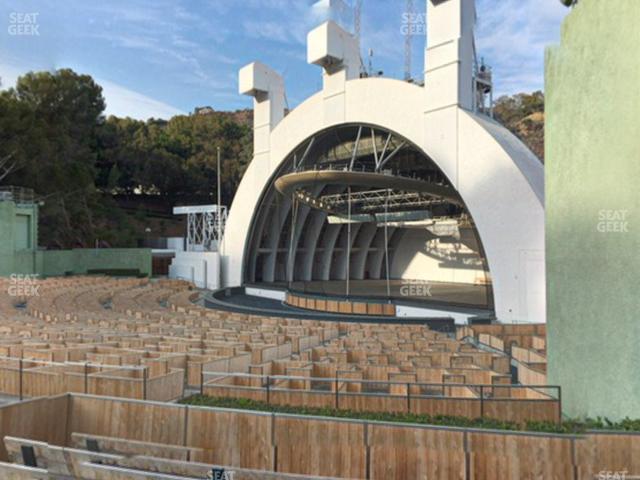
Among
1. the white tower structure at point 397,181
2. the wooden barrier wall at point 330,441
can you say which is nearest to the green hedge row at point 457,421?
the wooden barrier wall at point 330,441

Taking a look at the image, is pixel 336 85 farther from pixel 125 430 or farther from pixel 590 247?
pixel 125 430

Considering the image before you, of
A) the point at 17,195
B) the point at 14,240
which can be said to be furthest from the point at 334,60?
the point at 17,195

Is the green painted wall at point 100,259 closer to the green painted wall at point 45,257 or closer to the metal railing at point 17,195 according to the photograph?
the green painted wall at point 45,257

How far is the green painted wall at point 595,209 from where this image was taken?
777 centimetres

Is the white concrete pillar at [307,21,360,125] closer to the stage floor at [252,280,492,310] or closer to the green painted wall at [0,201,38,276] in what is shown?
the stage floor at [252,280,492,310]

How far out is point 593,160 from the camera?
8.31 metres

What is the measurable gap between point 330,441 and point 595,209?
5653 millimetres

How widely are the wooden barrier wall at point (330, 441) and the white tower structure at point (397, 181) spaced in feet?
60.6

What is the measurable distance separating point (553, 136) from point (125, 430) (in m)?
8.45

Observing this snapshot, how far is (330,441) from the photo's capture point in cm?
633

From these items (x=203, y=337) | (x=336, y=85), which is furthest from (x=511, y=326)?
(x=336, y=85)

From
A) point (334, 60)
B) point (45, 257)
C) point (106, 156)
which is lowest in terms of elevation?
point (45, 257)

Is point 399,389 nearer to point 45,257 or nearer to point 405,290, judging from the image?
point 405,290

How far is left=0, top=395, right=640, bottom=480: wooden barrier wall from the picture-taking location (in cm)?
563
